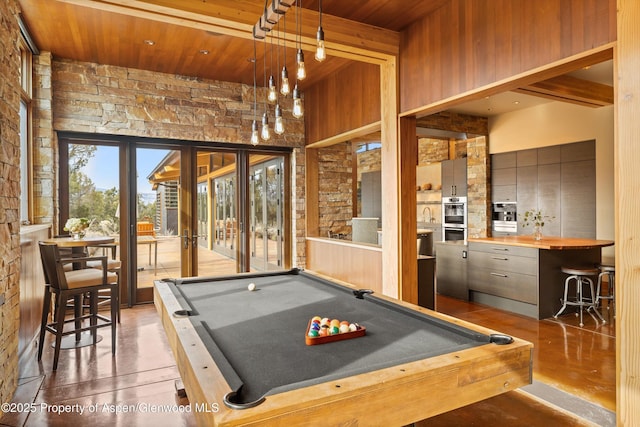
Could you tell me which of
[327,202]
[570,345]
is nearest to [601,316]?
[570,345]

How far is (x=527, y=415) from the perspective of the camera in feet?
8.43

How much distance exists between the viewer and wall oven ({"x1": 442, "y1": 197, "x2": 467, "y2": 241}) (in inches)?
328

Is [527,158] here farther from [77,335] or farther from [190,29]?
[77,335]

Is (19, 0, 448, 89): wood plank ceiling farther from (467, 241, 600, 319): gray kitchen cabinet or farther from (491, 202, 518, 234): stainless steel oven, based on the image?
(491, 202, 518, 234): stainless steel oven

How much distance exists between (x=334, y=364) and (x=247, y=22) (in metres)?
3.17

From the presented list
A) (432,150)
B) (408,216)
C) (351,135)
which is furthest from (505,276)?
(432,150)

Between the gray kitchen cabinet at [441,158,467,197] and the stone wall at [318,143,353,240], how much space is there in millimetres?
2818

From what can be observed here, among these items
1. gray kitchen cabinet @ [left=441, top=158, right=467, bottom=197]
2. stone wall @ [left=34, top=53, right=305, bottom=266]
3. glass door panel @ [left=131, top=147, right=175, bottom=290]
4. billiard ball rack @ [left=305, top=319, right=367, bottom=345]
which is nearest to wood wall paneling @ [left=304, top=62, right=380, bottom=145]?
stone wall @ [left=34, top=53, right=305, bottom=266]

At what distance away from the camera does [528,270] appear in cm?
475

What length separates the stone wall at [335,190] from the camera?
6.68 m

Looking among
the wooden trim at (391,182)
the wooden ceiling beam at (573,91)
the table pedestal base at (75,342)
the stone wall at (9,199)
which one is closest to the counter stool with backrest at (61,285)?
the table pedestal base at (75,342)

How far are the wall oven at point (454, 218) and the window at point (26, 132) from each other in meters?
7.44

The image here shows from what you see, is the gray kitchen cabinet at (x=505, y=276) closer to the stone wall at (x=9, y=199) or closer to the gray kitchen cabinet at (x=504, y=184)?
the gray kitchen cabinet at (x=504, y=184)

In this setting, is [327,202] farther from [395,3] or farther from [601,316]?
[601,316]
